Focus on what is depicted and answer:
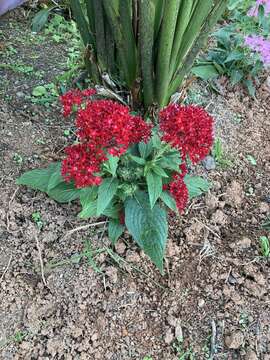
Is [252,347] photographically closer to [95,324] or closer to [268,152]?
[95,324]

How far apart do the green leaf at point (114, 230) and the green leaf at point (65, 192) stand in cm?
16

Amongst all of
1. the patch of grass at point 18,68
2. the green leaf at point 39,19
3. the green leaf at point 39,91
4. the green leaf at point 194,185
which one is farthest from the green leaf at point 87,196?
the green leaf at point 39,19

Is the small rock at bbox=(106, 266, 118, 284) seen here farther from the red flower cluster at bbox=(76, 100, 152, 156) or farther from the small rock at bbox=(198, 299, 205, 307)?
the red flower cluster at bbox=(76, 100, 152, 156)

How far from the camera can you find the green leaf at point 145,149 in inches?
64.0

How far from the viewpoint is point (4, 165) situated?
6.27ft

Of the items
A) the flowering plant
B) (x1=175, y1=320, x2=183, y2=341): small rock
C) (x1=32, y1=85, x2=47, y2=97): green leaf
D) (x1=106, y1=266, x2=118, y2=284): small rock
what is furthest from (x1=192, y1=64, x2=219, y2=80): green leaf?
(x1=175, y1=320, x2=183, y2=341): small rock

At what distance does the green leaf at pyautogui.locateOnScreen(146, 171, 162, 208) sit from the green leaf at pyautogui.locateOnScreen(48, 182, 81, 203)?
0.94 feet

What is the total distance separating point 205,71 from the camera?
2395 millimetres

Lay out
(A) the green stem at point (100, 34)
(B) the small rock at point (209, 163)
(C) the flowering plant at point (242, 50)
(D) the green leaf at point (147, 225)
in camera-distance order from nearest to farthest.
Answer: (D) the green leaf at point (147, 225) → (A) the green stem at point (100, 34) → (B) the small rock at point (209, 163) → (C) the flowering plant at point (242, 50)

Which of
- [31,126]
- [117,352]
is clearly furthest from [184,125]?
[31,126]

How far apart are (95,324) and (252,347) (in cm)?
52

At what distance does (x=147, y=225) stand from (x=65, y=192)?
0.31 meters

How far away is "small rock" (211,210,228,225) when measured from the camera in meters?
1.94

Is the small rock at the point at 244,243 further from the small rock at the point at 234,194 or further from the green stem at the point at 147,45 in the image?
the green stem at the point at 147,45
